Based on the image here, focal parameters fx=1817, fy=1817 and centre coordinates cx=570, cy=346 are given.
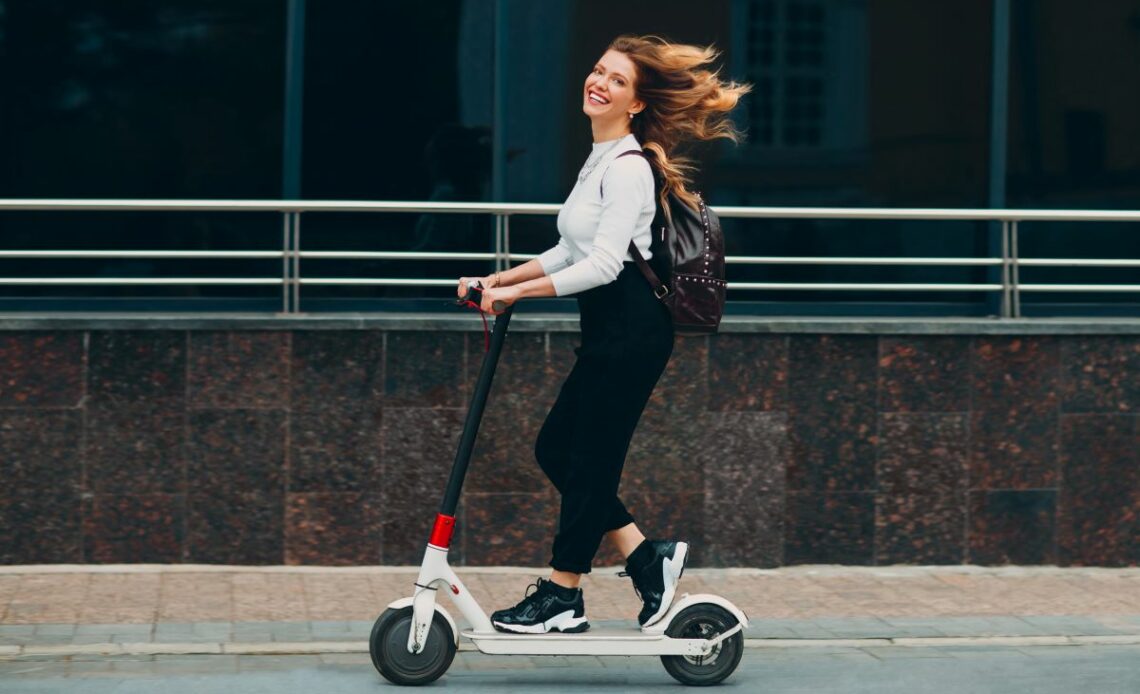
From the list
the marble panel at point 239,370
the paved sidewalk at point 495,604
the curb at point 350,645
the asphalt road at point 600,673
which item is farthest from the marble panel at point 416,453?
the asphalt road at point 600,673

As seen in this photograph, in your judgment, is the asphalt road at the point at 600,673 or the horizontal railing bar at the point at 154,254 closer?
the asphalt road at the point at 600,673

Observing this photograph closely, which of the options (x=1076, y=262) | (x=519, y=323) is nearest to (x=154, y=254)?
(x=519, y=323)

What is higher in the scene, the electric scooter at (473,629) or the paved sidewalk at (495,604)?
the electric scooter at (473,629)

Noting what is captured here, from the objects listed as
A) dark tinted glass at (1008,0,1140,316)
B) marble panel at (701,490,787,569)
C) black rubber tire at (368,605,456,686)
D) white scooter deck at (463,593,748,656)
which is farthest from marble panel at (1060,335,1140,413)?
black rubber tire at (368,605,456,686)

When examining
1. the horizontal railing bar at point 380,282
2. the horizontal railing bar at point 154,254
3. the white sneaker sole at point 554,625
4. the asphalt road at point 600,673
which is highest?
the horizontal railing bar at point 154,254

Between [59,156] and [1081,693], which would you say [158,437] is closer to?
[59,156]

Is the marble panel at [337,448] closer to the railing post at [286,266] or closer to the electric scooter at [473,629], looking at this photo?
the railing post at [286,266]

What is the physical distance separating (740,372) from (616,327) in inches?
103

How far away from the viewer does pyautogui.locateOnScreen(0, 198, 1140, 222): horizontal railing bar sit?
27.1 ft

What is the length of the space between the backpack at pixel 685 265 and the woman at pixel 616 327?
4cm

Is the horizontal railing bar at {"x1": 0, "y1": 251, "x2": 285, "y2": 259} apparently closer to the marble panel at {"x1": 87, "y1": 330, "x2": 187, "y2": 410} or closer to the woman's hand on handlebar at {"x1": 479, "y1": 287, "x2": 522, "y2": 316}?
the marble panel at {"x1": 87, "y1": 330, "x2": 187, "y2": 410}

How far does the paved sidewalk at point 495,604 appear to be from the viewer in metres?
6.70

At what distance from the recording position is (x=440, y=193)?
29.9 feet

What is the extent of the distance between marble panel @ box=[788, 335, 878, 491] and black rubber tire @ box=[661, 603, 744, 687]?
247cm
